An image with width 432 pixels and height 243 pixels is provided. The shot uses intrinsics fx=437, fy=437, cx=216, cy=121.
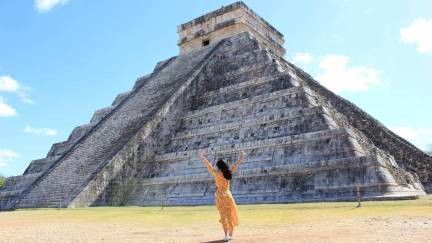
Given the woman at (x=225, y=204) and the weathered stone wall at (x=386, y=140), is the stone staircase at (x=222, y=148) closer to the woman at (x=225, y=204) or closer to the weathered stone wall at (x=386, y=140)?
the weathered stone wall at (x=386, y=140)

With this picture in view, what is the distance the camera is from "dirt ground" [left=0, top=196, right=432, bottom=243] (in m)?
5.29

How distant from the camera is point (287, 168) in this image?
11000 mm

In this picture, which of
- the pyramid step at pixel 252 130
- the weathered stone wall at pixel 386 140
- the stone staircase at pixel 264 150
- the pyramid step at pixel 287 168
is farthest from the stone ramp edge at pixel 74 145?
the weathered stone wall at pixel 386 140

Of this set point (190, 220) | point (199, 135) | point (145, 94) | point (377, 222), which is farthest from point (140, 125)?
point (377, 222)

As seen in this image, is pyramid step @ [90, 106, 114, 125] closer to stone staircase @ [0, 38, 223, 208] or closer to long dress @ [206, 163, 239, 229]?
stone staircase @ [0, 38, 223, 208]

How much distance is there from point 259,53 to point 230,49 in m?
2.53

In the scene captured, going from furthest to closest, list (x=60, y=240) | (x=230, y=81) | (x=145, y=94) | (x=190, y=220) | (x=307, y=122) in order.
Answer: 1. (x=145, y=94)
2. (x=230, y=81)
3. (x=307, y=122)
4. (x=190, y=220)
5. (x=60, y=240)

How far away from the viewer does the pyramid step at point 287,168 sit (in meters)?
10.0

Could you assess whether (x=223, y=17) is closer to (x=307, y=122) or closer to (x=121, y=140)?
(x=121, y=140)

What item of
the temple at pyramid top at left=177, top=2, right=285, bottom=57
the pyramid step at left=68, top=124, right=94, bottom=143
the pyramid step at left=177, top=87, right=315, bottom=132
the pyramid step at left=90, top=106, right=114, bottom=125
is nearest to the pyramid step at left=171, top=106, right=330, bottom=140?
the pyramid step at left=177, top=87, right=315, bottom=132

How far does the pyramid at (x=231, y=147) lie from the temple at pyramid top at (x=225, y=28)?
1.73 m

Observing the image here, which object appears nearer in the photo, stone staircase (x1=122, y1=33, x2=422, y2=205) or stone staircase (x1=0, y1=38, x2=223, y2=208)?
stone staircase (x1=122, y1=33, x2=422, y2=205)

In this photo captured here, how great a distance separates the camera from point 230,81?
54.5 ft

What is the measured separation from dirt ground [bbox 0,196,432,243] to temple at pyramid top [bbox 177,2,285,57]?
13255 millimetres
